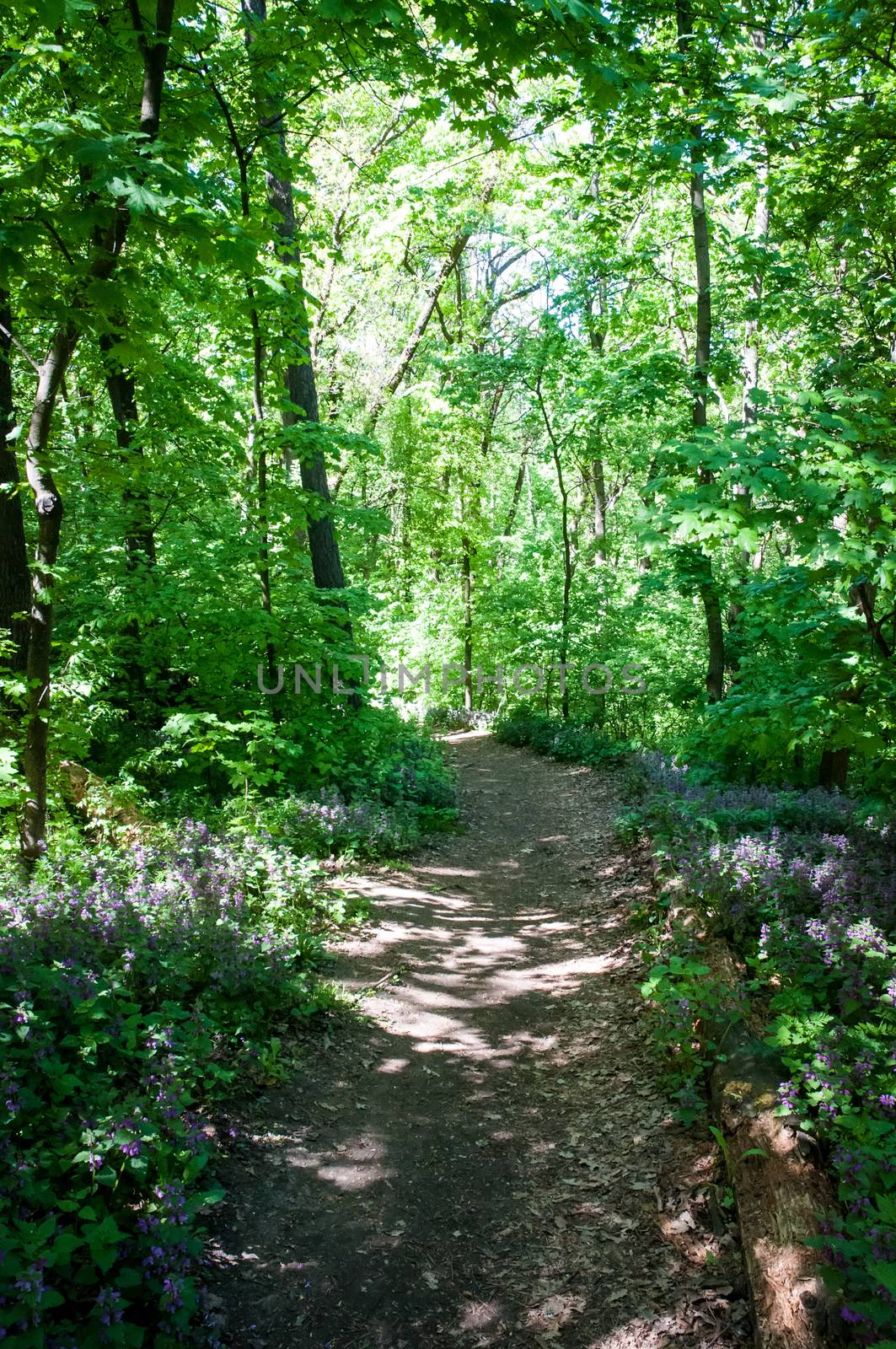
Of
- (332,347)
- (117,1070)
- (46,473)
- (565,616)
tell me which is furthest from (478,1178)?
(332,347)

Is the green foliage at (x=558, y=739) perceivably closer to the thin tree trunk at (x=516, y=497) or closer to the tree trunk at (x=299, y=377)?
the tree trunk at (x=299, y=377)

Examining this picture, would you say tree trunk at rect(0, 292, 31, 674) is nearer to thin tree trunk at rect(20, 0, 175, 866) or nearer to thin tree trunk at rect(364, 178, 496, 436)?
thin tree trunk at rect(20, 0, 175, 866)

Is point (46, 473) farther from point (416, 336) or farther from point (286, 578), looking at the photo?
point (416, 336)

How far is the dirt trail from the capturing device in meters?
3.02

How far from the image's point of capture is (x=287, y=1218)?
3418 millimetres

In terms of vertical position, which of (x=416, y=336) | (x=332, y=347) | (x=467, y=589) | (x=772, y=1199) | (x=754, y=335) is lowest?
(x=772, y=1199)

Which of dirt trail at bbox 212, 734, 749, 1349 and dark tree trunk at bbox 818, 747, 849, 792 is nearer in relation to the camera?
dirt trail at bbox 212, 734, 749, 1349

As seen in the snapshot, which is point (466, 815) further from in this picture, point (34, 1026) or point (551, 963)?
point (34, 1026)

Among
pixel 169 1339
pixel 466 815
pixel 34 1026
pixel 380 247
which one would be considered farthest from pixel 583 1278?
pixel 380 247

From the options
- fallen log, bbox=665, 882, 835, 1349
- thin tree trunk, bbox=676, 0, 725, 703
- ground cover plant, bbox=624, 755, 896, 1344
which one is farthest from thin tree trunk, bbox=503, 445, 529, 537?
fallen log, bbox=665, 882, 835, 1349

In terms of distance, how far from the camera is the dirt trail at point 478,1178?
302 centimetres

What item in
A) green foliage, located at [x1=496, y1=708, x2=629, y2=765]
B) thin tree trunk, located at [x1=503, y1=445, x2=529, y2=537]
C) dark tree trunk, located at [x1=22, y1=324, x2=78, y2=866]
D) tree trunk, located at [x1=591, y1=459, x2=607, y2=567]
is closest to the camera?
dark tree trunk, located at [x1=22, y1=324, x2=78, y2=866]

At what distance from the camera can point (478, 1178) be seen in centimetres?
388

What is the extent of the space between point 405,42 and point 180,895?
4.86m
